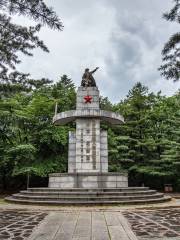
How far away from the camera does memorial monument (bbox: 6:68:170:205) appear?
11625mm

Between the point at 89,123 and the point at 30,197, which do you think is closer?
the point at 30,197

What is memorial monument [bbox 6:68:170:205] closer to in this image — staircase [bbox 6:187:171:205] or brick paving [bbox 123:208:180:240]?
staircase [bbox 6:187:171:205]

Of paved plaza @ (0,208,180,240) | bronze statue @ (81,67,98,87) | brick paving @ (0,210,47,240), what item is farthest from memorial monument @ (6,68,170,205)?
paved plaza @ (0,208,180,240)

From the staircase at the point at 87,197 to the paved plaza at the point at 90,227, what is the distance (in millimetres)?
2871

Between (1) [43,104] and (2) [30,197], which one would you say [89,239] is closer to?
(2) [30,197]

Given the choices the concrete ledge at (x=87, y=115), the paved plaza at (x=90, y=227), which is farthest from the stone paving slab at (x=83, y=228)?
the concrete ledge at (x=87, y=115)

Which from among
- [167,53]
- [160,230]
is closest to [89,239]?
[160,230]

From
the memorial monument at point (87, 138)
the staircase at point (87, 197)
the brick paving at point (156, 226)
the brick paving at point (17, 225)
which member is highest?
the memorial monument at point (87, 138)

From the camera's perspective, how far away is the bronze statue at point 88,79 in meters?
16.8

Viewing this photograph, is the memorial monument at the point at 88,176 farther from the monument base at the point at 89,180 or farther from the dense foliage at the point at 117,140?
the dense foliage at the point at 117,140

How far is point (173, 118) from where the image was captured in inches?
1012

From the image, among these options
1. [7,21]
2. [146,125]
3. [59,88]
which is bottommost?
[7,21]

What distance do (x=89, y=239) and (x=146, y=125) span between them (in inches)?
830

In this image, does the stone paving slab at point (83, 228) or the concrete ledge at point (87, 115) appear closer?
the stone paving slab at point (83, 228)
